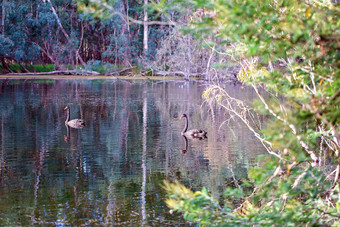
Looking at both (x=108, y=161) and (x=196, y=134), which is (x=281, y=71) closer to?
(x=108, y=161)

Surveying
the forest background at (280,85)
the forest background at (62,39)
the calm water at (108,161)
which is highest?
the forest background at (62,39)

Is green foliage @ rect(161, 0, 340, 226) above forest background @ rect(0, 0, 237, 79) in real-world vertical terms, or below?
below

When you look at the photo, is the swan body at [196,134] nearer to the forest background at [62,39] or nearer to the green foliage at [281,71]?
the green foliage at [281,71]

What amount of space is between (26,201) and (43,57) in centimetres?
3824

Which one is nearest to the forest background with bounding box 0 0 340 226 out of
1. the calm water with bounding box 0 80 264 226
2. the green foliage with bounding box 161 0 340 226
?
the green foliage with bounding box 161 0 340 226

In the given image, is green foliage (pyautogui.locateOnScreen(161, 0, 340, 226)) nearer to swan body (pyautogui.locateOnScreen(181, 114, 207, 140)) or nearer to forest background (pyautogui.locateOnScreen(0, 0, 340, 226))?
forest background (pyautogui.locateOnScreen(0, 0, 340, 226))

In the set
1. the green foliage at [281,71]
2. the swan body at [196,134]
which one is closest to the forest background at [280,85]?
the green foliage at [281,71]

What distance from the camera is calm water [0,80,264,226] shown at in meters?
7.99

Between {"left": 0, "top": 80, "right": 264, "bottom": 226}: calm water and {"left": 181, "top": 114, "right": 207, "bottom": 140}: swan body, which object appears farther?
{"left": 181, "top": 114, "right": 207, "bottom": 140}: swan body

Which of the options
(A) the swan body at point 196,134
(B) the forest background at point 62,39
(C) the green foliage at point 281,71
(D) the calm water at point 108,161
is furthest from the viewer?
(B) the forest background at point 62,39

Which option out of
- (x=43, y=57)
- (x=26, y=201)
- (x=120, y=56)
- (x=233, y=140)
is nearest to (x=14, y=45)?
(x=43, y=57)

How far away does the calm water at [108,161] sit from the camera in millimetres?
7988

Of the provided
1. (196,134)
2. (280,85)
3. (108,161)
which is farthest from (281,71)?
(196,134)

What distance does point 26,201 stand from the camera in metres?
8.38
